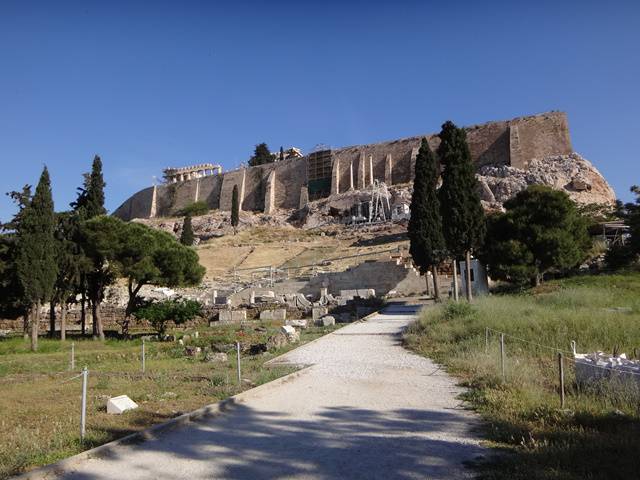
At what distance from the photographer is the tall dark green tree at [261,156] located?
87.6 m

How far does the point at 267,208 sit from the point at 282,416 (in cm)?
6959

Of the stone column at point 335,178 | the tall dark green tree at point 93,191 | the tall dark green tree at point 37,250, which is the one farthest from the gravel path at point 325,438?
the stone column at point 335,178

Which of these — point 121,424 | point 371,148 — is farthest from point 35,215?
point 371,148

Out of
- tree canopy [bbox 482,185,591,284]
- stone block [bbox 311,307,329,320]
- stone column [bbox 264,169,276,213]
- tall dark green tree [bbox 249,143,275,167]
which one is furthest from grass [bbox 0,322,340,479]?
tall dark green tree [bbox 249,143,275,167]

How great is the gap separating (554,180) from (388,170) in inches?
897

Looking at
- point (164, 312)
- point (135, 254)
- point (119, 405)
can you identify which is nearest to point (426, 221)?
point (164, 312)

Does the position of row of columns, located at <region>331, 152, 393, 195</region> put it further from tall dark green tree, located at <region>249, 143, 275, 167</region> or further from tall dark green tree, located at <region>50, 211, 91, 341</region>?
tall dark green tree, located at <region>50, 211, 91, 341</region>

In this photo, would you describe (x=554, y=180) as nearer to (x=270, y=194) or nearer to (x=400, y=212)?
(x=400, y=212)

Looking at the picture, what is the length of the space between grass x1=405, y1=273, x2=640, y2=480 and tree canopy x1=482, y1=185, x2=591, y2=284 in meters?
7.25

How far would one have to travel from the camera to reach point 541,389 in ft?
19.8

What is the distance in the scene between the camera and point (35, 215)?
1700cm

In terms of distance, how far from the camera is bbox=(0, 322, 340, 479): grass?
4820 mm

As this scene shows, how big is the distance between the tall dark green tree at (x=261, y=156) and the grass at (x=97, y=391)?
→ 74.6 m

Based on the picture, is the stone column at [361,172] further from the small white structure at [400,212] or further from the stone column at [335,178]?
the small white structure at [400,212]
